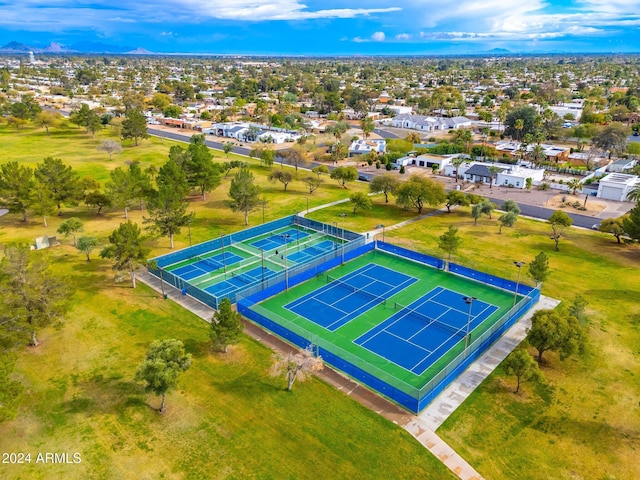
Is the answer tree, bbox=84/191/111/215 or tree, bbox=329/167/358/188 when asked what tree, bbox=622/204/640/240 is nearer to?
tree, bbox=329/167/358/188

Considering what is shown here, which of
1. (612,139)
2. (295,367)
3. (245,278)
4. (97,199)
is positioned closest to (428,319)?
(295,367)

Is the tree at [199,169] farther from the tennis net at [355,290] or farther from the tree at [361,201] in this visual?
the tennis net at [355,290]

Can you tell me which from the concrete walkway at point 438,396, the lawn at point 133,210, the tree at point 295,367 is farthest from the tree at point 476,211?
the tree at point 295,367

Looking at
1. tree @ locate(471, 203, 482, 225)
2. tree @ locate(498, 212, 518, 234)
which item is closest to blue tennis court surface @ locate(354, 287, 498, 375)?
tree @ locate(498, 212, 518, 234)

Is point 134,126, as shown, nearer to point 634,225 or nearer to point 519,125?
point 519,125

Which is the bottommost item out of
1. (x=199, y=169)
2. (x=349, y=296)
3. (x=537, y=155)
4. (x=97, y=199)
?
(x=349, y=296)

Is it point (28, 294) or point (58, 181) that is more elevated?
point (58, 181)

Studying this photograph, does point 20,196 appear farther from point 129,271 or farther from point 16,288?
point 16,288
